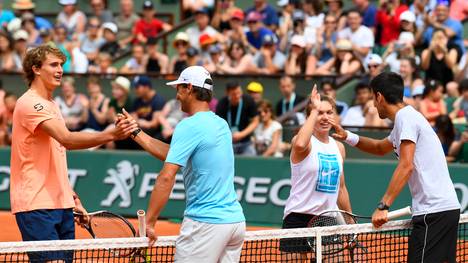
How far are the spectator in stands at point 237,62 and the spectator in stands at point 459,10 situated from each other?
10.9ft

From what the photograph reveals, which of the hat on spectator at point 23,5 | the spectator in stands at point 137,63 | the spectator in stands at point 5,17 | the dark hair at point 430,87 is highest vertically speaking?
the hat on spectator at point 23,5

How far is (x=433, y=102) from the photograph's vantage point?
586 inches

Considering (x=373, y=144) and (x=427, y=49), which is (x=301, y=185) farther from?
(x=427, y=49)

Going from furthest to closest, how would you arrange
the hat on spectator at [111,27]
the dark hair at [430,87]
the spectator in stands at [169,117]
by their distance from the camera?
the hat on spectator at [111,27] < the spectator in stands at [169,117] < the dark hair at [430,87]

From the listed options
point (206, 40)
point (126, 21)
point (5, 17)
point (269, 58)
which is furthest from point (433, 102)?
point (5, 17)

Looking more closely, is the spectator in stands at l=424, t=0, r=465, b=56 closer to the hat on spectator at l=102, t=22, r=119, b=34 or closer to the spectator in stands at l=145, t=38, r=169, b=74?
the spectator in stands at l=145, t=38, r=169, b=74

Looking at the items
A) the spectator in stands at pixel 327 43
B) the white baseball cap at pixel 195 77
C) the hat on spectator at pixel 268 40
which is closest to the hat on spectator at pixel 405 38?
the spectator in stands at pixel 327 43

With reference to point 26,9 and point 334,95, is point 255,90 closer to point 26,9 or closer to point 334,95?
point 334,95

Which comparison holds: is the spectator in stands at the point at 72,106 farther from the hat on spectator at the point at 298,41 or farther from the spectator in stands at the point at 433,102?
the spectator in stands at the point at 433,102

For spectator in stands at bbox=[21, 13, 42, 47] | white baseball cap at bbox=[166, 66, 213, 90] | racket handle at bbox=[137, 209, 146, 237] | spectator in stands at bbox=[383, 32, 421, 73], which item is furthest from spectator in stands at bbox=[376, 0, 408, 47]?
racket handle at bbox=[137, 209, 146, 237]

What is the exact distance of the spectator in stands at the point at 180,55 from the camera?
704 inches

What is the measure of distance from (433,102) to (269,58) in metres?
3.44

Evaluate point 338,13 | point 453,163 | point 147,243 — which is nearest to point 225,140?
point 147,243

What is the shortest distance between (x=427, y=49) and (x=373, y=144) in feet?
25.8
